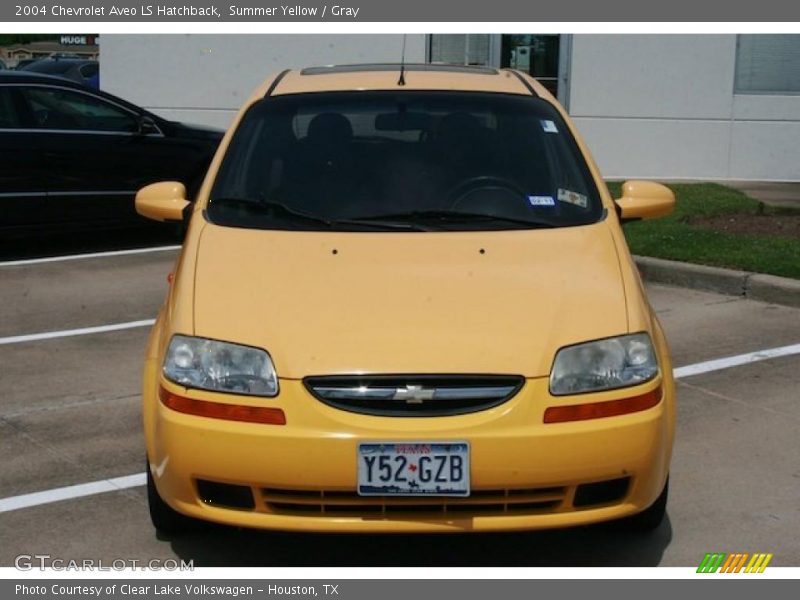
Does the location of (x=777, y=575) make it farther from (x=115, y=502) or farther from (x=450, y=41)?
(x=450, y=41)

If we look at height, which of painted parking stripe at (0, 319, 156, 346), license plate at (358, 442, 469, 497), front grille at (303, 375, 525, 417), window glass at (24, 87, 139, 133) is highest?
window glass at (24, 87, 139, 133)

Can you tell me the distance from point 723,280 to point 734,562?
4.65 metres

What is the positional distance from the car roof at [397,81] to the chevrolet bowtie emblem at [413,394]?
2.00 meters

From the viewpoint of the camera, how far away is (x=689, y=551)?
15.2 ft

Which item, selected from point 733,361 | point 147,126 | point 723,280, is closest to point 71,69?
point 147,126

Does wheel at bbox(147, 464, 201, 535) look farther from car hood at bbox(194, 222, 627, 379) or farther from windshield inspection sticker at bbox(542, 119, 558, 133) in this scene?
windshield inspection sticker at bbox(542, 119, 558, 133)

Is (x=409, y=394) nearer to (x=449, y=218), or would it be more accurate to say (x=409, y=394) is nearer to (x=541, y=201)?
(x=449, y=218)

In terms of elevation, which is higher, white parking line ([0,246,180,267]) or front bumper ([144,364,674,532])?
front bumper ([144,364,674,532])

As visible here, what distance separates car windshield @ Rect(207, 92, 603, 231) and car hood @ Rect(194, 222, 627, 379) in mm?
175

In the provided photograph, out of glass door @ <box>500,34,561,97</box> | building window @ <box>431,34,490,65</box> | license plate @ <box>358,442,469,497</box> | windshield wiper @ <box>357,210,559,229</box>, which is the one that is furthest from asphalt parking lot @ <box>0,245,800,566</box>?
building window @ <box>431,34,490,65</box>

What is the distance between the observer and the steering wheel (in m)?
5.20

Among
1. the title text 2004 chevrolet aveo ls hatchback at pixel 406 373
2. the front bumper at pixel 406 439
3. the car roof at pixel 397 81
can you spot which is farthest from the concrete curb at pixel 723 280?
the front bumper at pixel 406 439

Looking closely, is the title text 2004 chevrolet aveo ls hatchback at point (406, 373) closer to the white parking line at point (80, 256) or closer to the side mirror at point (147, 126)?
the white parking line at point (80, 256)

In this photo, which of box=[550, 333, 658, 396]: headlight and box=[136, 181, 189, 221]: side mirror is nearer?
box=[550, 333, 658, 396]: headlight
